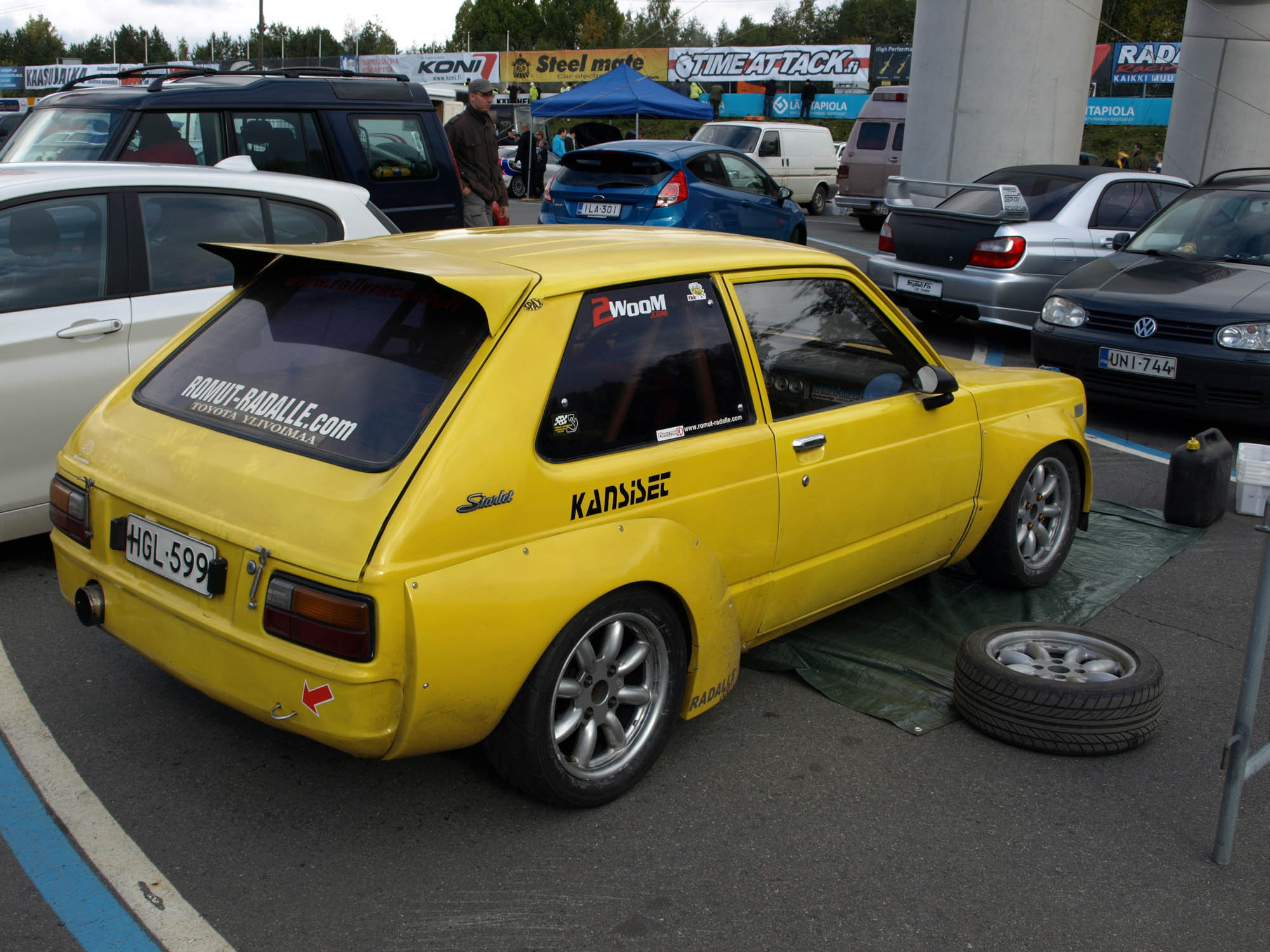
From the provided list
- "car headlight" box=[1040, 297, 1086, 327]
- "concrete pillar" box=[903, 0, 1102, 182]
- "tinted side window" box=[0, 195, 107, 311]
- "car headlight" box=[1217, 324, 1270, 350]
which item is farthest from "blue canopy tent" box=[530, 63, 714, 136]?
"tinted side window" box=[0, 195, 107, 311]

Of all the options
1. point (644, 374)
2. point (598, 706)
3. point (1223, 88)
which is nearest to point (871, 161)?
point (1223, 88)

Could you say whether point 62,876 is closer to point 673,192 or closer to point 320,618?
point 320,618

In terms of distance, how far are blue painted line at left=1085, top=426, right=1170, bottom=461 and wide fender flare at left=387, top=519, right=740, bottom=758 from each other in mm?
5150

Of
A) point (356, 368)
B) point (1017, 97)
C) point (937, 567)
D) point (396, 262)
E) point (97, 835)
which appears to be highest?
point (1017, 97)

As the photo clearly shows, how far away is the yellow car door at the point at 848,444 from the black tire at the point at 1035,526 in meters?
0.34

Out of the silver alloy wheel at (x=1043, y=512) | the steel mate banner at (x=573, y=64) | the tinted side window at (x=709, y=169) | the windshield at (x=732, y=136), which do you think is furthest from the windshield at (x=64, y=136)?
the steel mate banner at (x=573, y=64)

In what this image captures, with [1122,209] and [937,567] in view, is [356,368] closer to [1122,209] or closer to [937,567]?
[937,567]

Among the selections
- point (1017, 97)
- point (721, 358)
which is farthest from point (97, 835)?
point (1017, 97)

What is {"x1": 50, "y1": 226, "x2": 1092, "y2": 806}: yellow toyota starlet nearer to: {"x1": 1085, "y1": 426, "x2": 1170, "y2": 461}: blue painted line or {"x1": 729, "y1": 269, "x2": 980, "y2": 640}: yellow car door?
{"x1": 729, "y1": 269, "x2": 980, "y2": 640}: yellow car door

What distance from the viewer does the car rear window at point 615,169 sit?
12.3 meters

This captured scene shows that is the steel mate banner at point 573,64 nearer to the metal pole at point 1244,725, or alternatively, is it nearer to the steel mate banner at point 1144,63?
the steel mate banner at point 1144,63

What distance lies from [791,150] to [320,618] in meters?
22.8

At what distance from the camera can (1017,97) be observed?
1366cm

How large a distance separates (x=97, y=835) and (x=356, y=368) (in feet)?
4.58
